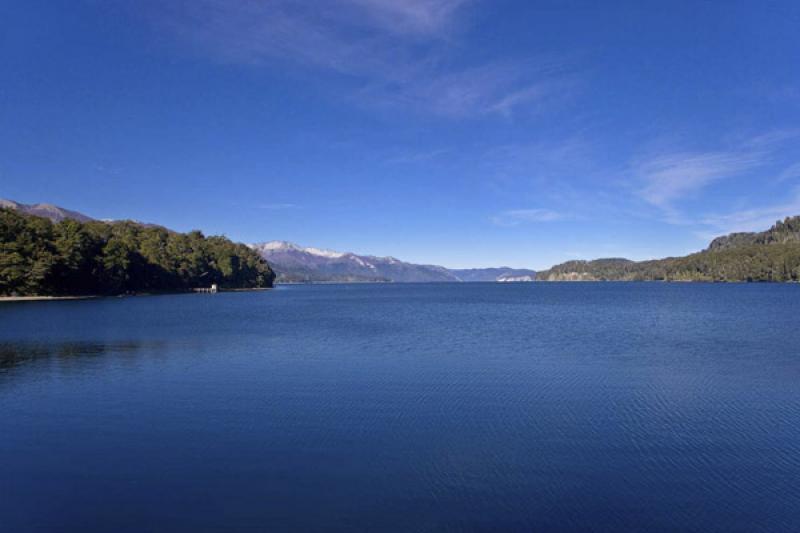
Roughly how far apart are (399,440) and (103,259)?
10952 cm

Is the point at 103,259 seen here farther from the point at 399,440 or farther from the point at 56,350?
the point at 399,440

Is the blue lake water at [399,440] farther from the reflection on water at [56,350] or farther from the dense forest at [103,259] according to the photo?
the dense forest at [103,259]

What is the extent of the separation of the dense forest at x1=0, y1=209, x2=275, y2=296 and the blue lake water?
69.4 metres

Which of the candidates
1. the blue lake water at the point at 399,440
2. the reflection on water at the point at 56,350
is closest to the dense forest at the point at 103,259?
the reflection on water at the point at 56,350

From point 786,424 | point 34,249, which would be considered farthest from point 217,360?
point 34,249

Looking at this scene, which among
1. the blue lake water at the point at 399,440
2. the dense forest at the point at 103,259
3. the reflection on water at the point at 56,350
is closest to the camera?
the blue lake water at the point at 399,440

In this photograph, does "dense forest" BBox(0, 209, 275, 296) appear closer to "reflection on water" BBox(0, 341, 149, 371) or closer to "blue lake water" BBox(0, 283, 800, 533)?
"reflection on water" BBox(0, 341, 149, 371)

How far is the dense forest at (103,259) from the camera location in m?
87.1

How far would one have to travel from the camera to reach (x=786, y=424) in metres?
15.8

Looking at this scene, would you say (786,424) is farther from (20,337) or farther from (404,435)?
(20,337)

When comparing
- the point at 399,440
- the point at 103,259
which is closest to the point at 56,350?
the point at 399,440

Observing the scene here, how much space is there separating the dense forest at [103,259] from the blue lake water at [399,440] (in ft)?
228

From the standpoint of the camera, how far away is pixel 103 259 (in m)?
106

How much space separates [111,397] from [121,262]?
10128cm
